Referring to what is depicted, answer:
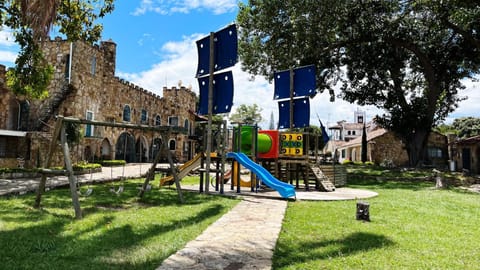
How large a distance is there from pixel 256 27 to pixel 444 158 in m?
25.2

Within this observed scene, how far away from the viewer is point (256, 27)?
18531 mm

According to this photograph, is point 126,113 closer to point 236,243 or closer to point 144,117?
point 144,117

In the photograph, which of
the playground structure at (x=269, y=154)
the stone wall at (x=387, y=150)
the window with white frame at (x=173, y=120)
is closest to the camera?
the playground structure at (x=269, y=154)

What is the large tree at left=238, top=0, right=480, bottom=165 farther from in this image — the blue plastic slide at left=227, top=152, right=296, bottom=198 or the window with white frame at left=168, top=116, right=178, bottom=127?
the window with white frame at left=168, top=116, right=178, bottom=127

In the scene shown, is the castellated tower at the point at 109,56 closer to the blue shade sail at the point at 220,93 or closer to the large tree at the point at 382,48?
the large tree at the point at 382,48

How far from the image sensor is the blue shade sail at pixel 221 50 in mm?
9586

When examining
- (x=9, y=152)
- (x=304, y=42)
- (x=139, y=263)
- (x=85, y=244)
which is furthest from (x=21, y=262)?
(x=9, y=152)

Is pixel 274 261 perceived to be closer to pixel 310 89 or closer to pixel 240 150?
pixel 240 150

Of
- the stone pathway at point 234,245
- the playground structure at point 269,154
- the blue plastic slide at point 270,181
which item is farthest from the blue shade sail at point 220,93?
the stone pathway at point 234,245

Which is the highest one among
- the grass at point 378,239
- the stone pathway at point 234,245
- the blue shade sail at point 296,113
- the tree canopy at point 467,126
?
the tree canopy at point 467,126

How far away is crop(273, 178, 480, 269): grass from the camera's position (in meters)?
3.89

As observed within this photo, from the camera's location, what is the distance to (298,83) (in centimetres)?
1334

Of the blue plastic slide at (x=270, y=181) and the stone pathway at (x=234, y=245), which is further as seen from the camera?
the blue plastic slide at (x=270, y=181)

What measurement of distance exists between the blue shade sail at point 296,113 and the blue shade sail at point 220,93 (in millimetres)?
4216
